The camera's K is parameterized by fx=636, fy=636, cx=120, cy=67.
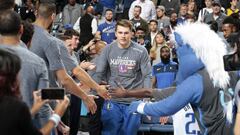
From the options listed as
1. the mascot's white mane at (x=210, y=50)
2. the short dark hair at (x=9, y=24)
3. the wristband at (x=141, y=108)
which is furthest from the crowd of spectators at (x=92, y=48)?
the wristband at (x=141, y=108)

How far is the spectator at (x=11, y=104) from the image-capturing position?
359cm

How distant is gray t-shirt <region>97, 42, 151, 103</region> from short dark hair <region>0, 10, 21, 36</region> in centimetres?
363

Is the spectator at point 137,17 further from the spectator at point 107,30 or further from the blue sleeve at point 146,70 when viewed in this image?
the blue sleeve at point 146,70

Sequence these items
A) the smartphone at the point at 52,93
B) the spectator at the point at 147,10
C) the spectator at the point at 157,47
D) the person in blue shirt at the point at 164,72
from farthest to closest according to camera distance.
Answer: the spectator at the point at 147,10 → the spectator at the point at 157,47 → the person in blue shirt at the point at 164,72 → the smartphone at the point at 52,93

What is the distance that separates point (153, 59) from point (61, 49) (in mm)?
6083

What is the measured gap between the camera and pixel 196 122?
5.88 metres

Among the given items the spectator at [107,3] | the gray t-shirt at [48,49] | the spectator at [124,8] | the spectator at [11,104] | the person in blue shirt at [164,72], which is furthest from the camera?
the spectator at [107,3]

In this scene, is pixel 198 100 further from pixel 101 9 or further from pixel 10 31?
pixel 101 9

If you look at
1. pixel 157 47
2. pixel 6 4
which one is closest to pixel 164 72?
pixel 157 47

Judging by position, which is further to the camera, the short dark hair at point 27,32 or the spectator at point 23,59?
the short dark hair at point 27,32

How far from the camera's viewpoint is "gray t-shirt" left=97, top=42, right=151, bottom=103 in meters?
8.42

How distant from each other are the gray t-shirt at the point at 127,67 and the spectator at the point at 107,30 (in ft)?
21.1

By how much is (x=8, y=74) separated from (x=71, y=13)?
13672mm

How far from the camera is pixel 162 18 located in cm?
1627
